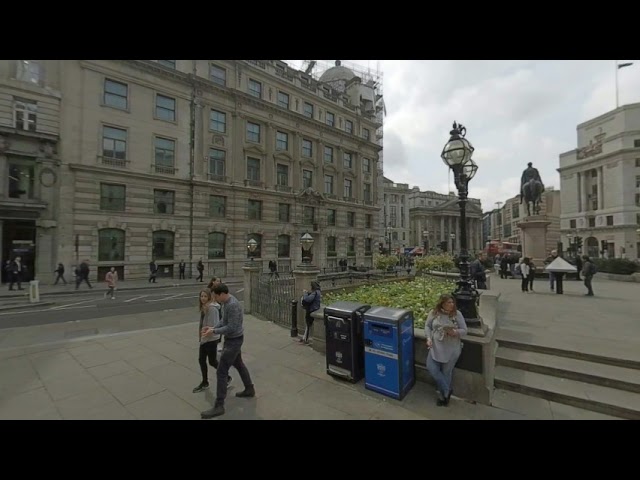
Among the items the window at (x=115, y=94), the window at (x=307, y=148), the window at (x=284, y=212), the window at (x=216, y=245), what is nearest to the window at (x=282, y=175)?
the window at (x=284, y=212)

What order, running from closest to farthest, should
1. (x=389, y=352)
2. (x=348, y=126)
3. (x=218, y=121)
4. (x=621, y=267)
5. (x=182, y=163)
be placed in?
1. (x=389, y=352)
2. (x=621, y=267)
3. (x=182, y=163)
4. (x=218, y=121)
5. (x=348, y=126)

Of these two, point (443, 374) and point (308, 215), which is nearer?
point (443, 374)

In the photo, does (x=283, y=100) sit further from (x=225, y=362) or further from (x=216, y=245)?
(x=225, y=362)

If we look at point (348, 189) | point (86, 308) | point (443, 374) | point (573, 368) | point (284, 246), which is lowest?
point (86, 308)

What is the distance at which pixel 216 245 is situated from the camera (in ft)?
93.1

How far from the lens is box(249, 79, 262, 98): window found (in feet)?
104

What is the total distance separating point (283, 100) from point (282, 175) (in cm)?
914

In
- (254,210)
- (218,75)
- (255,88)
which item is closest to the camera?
(218,75)

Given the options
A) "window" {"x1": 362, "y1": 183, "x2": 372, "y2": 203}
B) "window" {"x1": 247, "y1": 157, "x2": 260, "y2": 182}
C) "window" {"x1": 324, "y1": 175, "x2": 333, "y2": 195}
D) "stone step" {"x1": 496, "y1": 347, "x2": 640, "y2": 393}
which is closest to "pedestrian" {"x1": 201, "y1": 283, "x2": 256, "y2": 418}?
"stone step" {"x1": 496, "y1": 347, "x2": 640, "y2": 393}

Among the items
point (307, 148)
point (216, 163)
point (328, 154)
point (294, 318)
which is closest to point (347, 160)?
point (328, 154)

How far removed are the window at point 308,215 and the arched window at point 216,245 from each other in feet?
33.5

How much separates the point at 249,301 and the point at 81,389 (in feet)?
21.1

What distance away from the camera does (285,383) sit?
512 centimetres
